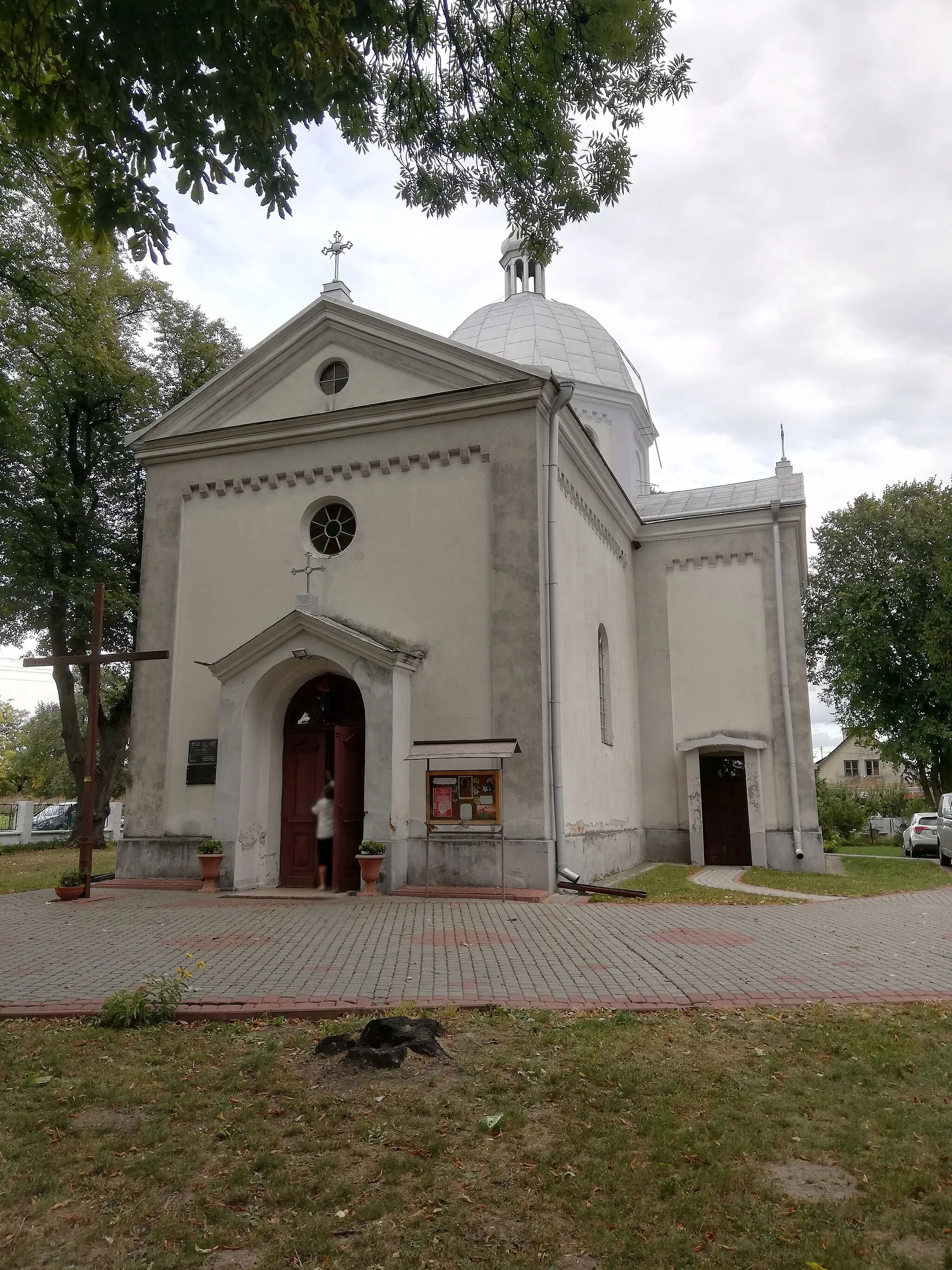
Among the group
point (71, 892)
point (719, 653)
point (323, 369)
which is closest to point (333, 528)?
point (323, 369)

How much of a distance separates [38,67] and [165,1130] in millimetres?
5995

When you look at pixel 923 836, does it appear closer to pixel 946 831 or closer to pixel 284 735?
pixel 946 831

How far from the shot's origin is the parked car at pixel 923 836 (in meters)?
30.9

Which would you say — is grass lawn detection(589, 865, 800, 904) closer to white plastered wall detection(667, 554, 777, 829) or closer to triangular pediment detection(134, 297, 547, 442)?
white plastered wall detection(667, 554, 777, 829)

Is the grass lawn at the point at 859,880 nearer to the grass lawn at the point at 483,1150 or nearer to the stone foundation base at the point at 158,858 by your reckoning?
the stone foundation base at the point at 158,858

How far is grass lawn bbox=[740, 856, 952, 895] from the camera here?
1470 centimetres

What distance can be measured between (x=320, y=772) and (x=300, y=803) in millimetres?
588

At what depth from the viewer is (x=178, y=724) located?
601 inches

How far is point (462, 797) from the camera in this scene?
12922 mm

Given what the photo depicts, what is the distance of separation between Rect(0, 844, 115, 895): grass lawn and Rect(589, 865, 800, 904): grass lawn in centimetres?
850

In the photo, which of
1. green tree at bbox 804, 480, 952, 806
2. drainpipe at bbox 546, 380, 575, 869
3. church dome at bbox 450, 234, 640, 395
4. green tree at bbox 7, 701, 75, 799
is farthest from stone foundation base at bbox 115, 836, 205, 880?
green tree at bbox 7, 701, 75, 799

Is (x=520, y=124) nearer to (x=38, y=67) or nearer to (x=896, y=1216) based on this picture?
(x=38, y=67)

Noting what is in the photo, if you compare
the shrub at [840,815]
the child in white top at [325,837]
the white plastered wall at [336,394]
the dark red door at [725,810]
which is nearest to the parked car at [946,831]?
the dark red door at [725,810]

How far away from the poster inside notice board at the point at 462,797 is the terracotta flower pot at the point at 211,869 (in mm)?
3242
